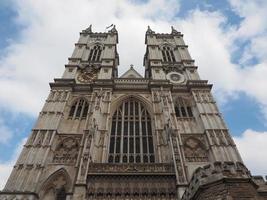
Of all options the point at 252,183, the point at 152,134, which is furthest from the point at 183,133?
the point at 252,183

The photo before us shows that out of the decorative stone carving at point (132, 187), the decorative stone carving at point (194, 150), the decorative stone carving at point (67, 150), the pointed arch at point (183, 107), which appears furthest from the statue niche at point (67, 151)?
the pointed arch at point (183, 107)

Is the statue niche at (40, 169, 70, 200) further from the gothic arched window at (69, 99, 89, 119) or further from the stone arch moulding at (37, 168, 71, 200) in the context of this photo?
the gothic arched window at (69, 99, 89, 119)

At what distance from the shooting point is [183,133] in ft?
59.9

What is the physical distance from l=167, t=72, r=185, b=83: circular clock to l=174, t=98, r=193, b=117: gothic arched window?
2.86 metres

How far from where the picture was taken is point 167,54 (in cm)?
2842

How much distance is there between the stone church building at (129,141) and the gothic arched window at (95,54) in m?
0.17

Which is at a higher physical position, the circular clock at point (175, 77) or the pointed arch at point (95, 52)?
the pointed arch at point (95, 52)

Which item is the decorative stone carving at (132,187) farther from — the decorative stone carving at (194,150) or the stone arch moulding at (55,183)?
the decorative stone carving at (194,150)

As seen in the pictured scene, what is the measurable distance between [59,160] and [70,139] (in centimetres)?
202

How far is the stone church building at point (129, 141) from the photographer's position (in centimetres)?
1301

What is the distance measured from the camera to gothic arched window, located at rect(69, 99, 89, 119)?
65.1 feet

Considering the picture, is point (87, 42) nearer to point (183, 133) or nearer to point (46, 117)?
point (46, 117)

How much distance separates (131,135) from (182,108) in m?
5.76

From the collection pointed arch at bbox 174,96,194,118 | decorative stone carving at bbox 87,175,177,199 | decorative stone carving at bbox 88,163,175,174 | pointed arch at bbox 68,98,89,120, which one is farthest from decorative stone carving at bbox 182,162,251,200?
pointed arch at bbox 68,98,89,120
